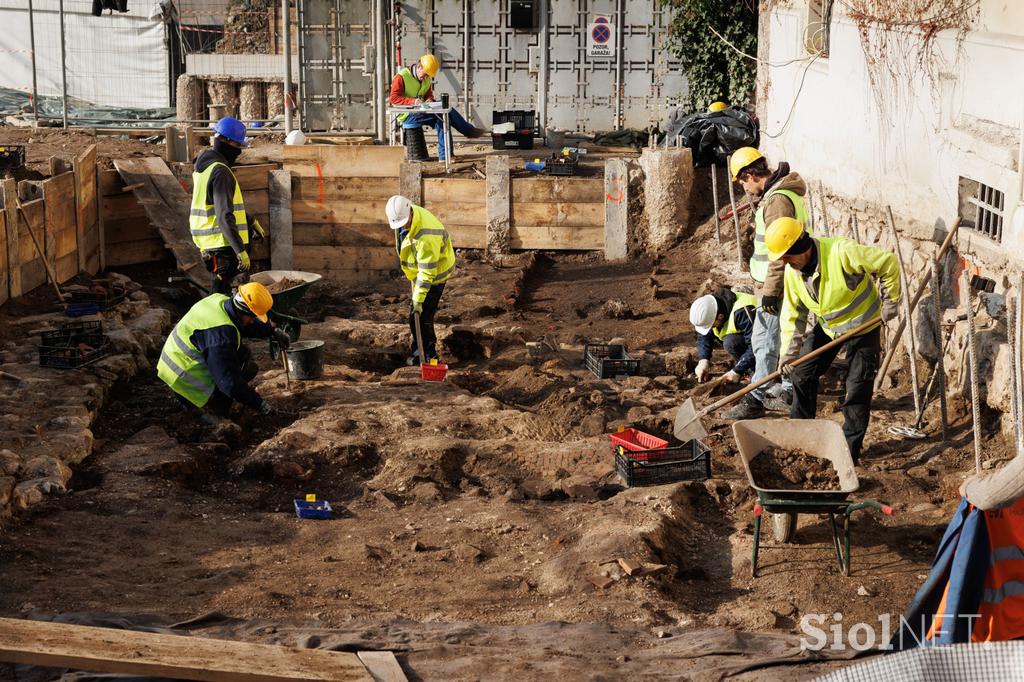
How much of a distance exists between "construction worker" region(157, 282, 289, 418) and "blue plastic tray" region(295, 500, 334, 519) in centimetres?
139

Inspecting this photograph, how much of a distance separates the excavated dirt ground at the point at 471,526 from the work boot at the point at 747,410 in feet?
0.66

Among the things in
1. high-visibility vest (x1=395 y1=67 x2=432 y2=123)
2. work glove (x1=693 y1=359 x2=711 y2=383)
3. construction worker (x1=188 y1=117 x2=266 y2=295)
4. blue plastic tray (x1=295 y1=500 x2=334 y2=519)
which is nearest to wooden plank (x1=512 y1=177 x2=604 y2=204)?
high-visibility vest (x1=395 y1=67 x2=432 y2=123)

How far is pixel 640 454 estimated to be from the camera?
8391 mm

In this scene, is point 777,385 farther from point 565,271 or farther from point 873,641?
point 565,271

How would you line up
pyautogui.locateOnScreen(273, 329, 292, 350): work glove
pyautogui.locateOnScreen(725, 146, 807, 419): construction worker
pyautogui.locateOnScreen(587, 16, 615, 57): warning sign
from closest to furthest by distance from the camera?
pyautogui.locateOnScreen(725, 146, 807, 419): construction worker → pyautogui.locateOnScreen(273, 329, 292, 350): work glove → pyautogui.locateOnScreen(587, 16, 615, 57): warning sign

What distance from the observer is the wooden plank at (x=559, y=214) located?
15445mm

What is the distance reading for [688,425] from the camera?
28.2 feet

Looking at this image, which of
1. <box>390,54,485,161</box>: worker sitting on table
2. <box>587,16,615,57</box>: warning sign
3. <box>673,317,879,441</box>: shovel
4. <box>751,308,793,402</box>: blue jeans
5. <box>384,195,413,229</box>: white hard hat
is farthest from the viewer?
<box>587,16,615,57</box>: warning sign

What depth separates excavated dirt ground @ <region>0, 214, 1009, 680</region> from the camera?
6.51 m

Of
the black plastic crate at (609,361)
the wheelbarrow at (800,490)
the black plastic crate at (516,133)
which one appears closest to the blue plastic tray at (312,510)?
the wheelbarrow at (800,490)

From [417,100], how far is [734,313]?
7298 millimetres

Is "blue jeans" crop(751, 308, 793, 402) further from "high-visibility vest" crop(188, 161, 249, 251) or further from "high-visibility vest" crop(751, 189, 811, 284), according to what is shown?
"high-visibility vest" crop(188, 161, 249, 251)

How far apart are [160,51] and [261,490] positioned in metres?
17.2

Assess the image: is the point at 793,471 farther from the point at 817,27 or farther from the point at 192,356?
the point at 817,27
